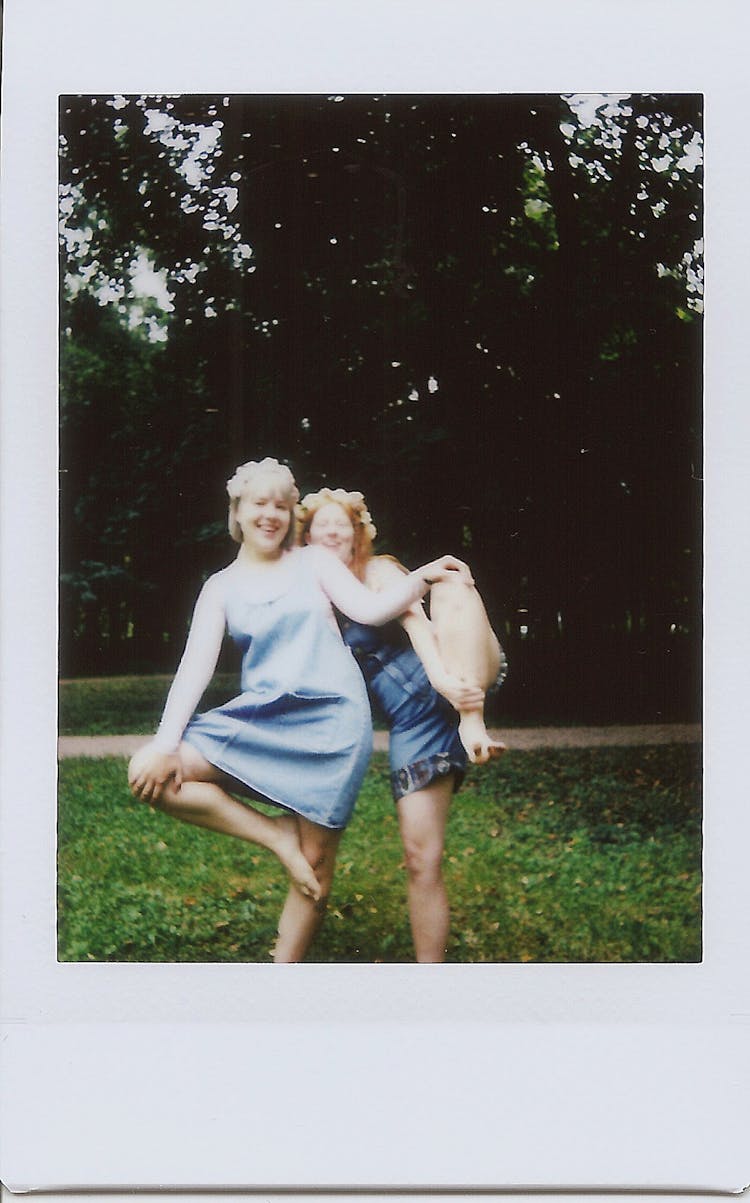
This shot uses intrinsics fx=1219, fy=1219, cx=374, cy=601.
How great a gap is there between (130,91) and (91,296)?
0.90m

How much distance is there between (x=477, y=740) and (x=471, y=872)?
58cm

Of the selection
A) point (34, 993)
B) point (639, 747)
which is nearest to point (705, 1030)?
point (639, 747)

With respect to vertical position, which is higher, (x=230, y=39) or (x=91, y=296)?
(x=230, y=39)

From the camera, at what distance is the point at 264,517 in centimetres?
539

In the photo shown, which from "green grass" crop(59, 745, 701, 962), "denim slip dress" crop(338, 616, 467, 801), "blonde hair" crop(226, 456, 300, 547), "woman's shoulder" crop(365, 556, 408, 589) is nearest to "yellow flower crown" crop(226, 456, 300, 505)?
"blonde hair" crop(226, 456, 300, 547)

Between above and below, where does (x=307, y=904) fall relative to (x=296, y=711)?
below

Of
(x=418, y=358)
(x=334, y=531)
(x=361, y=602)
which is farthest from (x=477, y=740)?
(x=418, y=358)

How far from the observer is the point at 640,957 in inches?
213

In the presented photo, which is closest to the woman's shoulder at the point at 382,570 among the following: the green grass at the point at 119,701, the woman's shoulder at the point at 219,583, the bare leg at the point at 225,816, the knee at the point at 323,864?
the woman's shoulder at the point at 219,583

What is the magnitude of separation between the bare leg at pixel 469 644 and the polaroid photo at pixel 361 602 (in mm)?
16

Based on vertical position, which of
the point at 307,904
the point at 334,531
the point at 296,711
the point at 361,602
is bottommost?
the point at 307,904

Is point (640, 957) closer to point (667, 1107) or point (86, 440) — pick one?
point (667, 1107)

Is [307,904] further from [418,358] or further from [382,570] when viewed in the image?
[418,358]

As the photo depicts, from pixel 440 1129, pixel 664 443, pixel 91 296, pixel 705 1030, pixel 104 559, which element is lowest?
pixel 440 1129
